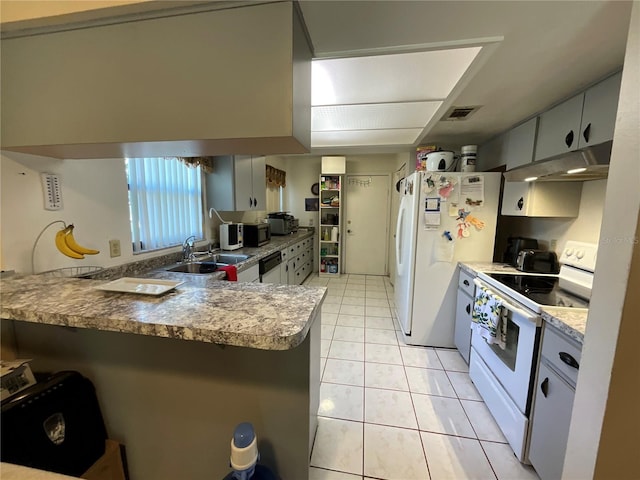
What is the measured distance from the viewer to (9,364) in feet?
3.36

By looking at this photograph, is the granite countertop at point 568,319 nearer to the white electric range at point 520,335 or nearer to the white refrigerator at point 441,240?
the white electric range at point 520,335

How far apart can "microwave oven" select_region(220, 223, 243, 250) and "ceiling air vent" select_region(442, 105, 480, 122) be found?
2.35 meters

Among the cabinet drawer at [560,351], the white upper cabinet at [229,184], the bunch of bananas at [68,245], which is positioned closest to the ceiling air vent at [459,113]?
the cabinet drawer at [560,351]

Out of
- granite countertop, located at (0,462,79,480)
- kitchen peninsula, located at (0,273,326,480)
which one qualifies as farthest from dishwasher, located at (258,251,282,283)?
granite countertop, located at (0,462,79,480)

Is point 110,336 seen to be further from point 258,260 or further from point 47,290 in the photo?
point 258,260

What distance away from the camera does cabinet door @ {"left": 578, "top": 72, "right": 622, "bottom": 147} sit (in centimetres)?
132

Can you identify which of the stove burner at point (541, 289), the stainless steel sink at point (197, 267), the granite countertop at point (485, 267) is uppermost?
the granite countertop at point (485, 267)

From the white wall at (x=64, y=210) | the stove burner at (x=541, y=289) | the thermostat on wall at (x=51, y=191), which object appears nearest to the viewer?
the white wall at (x=64, y=210)

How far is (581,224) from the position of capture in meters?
1.87

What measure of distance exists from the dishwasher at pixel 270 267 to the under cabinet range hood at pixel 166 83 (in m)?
1.72

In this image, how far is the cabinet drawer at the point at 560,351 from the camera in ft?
3.53

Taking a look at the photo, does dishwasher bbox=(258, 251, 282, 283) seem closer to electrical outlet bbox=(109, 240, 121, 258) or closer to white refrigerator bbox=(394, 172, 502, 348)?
electrical outlet bbox=(109, 240, 121, 258)

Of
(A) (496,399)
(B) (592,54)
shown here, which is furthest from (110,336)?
(B) (592,54)

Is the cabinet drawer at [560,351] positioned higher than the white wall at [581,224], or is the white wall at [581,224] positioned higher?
the white wall at [581,224]
